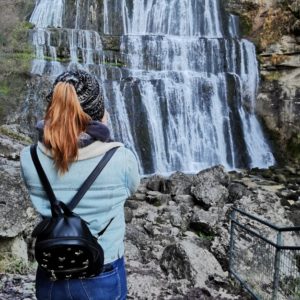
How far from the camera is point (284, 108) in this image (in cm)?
1795

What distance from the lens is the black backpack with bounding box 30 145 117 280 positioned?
1.68m

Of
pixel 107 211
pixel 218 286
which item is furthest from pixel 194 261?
pixel 107 211

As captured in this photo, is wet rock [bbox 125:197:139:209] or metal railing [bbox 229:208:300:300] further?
wet rock [bbox 125:197:139:209]

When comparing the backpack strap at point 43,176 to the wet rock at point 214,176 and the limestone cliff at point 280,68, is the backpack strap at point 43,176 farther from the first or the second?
the limestone cliff at point 280,68

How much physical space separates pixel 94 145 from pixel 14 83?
579 inches

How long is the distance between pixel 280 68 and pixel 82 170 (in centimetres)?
1807

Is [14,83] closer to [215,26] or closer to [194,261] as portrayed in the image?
A: [215,26]

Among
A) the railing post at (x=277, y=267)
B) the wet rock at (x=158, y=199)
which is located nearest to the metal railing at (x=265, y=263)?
the railing post at (x=277, y=267)

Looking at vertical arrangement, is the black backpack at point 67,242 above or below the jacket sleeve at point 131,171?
below

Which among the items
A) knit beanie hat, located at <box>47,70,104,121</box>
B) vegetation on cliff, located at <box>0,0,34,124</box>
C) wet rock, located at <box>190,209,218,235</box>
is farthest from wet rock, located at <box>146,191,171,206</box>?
knit beanie hat, located at <box>47,70,104,121</box>

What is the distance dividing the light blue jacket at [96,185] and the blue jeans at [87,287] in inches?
2.6

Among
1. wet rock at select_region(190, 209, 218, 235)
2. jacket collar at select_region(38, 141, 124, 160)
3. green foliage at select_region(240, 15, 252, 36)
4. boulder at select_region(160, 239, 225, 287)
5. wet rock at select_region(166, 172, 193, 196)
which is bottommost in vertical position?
wet rock at select_region(166, 172, 193, 196)

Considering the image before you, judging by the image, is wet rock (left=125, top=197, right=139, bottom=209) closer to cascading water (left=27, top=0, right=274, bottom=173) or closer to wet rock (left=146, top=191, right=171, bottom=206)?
wet rock (left=146, top=191, right=171, bottom=206)

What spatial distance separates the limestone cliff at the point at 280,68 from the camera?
1783 cm
